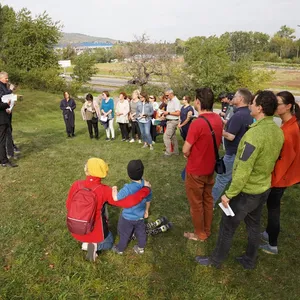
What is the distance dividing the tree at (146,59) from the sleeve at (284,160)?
2903 centimetres

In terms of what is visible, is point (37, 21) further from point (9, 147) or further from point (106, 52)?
point (106, 52)

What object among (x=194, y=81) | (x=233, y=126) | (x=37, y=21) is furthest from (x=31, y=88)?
(x=233, y=126)

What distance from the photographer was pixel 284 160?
3.25 metres

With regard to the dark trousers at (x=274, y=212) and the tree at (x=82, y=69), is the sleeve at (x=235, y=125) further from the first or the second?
the tree at (x=82, y=69)

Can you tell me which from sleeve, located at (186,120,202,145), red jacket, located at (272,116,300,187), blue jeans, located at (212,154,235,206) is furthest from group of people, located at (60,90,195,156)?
red jacket, located at (272,116,300,187)

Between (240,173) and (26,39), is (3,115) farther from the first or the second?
(26,39)

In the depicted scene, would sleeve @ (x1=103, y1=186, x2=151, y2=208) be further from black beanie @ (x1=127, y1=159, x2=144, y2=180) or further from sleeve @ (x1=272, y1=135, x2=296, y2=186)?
sleeve @ (x1=272, y1=135, x2=296, y2=186)

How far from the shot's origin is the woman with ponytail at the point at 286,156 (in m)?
3.29

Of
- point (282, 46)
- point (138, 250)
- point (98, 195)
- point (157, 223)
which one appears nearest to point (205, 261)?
point (138, 250)

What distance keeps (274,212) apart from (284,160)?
0.80 m

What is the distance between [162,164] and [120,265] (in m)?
4.05

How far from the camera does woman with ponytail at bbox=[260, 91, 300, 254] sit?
3.29 meters

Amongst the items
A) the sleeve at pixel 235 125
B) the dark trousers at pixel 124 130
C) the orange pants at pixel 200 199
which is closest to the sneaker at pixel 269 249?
the orange pants at pixel 200 199

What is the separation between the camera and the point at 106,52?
260ft
